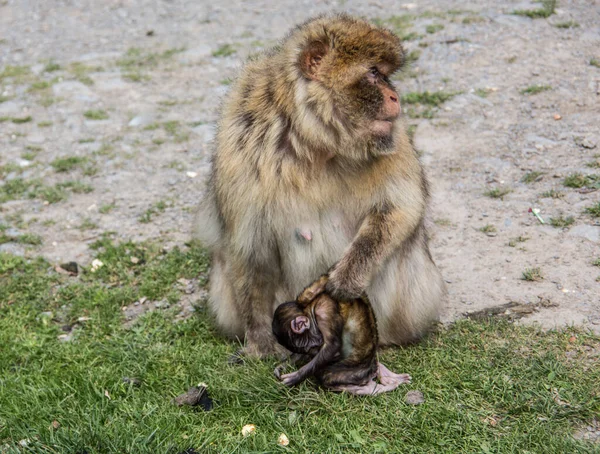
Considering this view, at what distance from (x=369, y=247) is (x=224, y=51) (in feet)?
16.5

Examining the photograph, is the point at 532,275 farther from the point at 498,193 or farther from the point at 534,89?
the point at 534,89

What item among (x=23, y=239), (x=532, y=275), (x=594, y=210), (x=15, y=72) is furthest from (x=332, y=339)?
(x=15, y=72)

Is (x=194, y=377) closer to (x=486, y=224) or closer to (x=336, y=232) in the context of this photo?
(x=336, y=232)

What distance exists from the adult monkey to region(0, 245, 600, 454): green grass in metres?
0.31

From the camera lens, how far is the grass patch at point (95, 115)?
6930 millimetres

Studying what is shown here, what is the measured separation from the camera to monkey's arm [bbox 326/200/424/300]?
131 inches

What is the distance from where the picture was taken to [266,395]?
11.1ft

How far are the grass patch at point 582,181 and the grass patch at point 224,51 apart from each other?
4064 millimetres

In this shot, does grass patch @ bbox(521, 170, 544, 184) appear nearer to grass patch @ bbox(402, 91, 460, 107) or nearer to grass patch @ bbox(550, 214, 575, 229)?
→ grass patch @ bbox(550, 214, 575, 229)

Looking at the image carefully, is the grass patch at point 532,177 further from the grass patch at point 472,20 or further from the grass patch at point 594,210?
the grass patch at point 472,20

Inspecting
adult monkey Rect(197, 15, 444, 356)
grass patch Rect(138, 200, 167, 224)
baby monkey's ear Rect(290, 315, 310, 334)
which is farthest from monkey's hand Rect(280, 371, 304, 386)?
grass patch Rect(138, 200, 167, 224)

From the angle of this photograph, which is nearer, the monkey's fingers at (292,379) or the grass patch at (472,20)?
the monkey's fingers at (292,379)

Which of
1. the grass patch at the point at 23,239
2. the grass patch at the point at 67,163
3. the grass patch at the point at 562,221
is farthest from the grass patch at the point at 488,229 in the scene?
the grass patch at the point at 67,163

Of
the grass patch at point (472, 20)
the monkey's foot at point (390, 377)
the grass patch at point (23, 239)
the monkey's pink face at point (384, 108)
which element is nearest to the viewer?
the monkey's pink face at point (384, 108)
